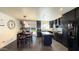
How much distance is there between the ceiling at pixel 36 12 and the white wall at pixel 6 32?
124mm

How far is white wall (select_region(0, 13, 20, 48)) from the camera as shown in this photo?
2348 millimetres

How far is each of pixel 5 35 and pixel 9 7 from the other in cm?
66

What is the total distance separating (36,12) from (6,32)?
2.80 feet

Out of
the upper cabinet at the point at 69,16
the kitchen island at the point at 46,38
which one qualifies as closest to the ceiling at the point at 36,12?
the upper cabinet at the point at 69,16

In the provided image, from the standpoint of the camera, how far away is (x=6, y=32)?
2.41 m

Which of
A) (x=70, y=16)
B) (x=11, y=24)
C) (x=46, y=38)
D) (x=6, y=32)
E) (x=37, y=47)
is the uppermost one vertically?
(x=70, y=16)

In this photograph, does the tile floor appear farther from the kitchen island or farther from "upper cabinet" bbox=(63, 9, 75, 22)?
"upper cabinet" bbox=(63, 9, 75, 22)

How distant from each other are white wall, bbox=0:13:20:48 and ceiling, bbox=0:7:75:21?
0.41ft

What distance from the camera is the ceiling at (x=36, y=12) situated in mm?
2314

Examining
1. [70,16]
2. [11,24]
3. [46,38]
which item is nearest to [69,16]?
[70,16]

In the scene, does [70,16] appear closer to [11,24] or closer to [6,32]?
[11,24]
